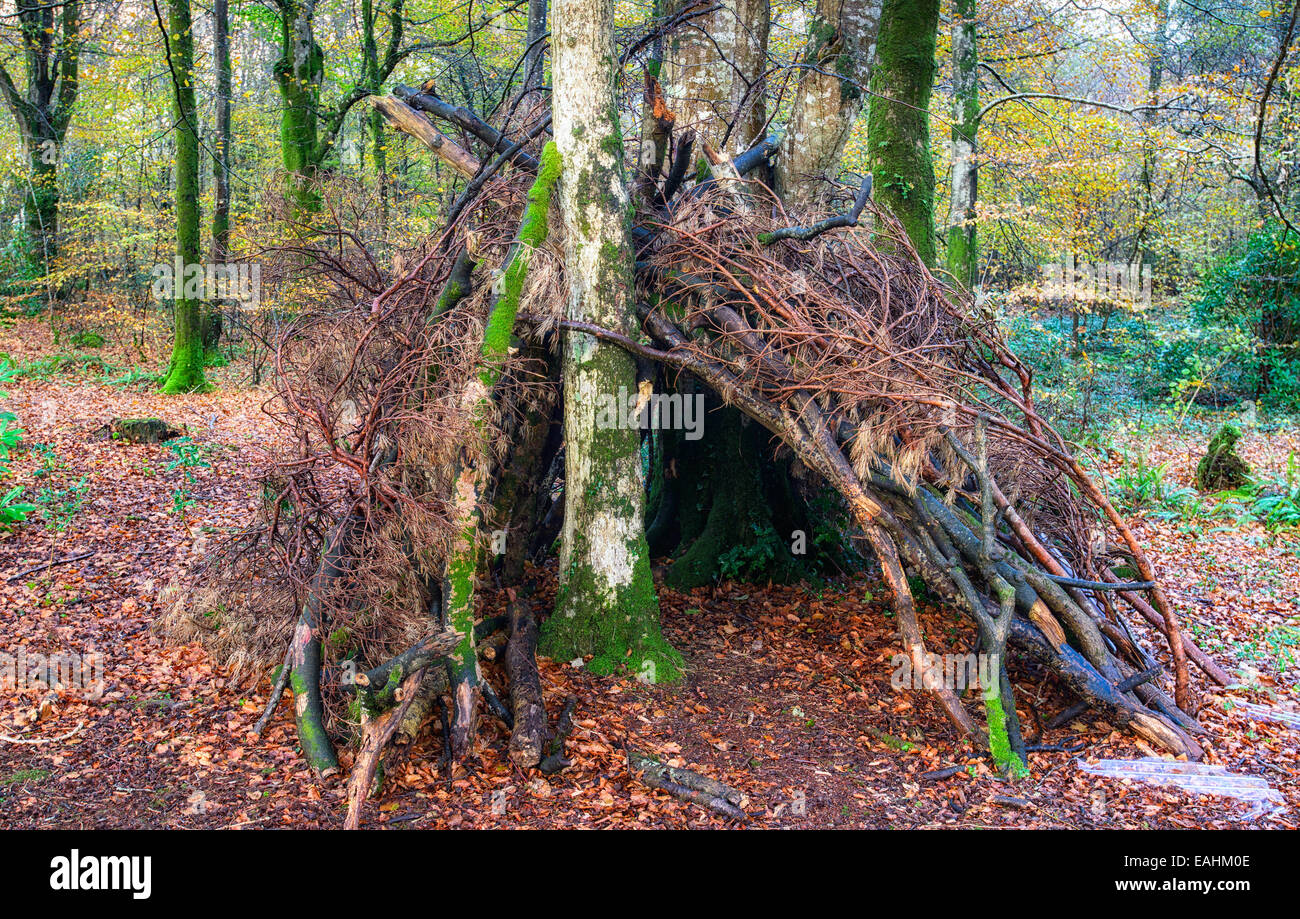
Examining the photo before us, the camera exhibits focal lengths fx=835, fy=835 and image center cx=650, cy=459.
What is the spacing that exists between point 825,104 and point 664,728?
5727 mm

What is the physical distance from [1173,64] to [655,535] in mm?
19521

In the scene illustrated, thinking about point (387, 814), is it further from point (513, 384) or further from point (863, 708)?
point (863, 708)

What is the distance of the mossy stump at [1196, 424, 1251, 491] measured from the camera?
35.1 feet

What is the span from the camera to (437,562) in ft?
17.4

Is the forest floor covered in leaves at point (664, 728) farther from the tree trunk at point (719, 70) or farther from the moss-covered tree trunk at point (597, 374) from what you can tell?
the tree trunk at point (719, 70)

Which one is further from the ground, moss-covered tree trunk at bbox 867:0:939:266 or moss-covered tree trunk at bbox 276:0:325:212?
moss-covered tree trunk at bbox 276:0:325:212

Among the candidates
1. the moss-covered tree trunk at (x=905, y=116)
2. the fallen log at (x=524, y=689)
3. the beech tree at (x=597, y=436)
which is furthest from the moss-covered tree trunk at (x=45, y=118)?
the fallen log at (x=524, y=689)

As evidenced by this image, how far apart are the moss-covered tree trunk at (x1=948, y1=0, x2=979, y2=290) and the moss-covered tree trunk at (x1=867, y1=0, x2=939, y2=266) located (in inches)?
177

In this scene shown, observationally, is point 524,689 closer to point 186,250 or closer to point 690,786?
point 690,786

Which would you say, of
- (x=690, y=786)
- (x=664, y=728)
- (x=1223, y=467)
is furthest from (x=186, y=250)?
(x=1223, y=467)

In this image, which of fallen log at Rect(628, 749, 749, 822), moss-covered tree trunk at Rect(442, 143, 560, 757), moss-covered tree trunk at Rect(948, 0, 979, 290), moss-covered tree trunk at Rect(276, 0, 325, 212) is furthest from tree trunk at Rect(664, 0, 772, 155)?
moss-covered tree trunk at Rect(276, 0, 325, 212)

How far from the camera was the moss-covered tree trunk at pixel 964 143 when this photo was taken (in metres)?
12.1

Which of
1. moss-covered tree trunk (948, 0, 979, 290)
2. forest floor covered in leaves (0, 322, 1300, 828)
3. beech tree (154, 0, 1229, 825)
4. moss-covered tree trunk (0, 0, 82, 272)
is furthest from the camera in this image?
moss-covered tree trunk (0, 0, 82, 272)

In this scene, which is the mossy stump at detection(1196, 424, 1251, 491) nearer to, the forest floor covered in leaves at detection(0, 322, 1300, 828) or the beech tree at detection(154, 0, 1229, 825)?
the forest floor covered in leaves at detection(0, 322, 1300, 828)
